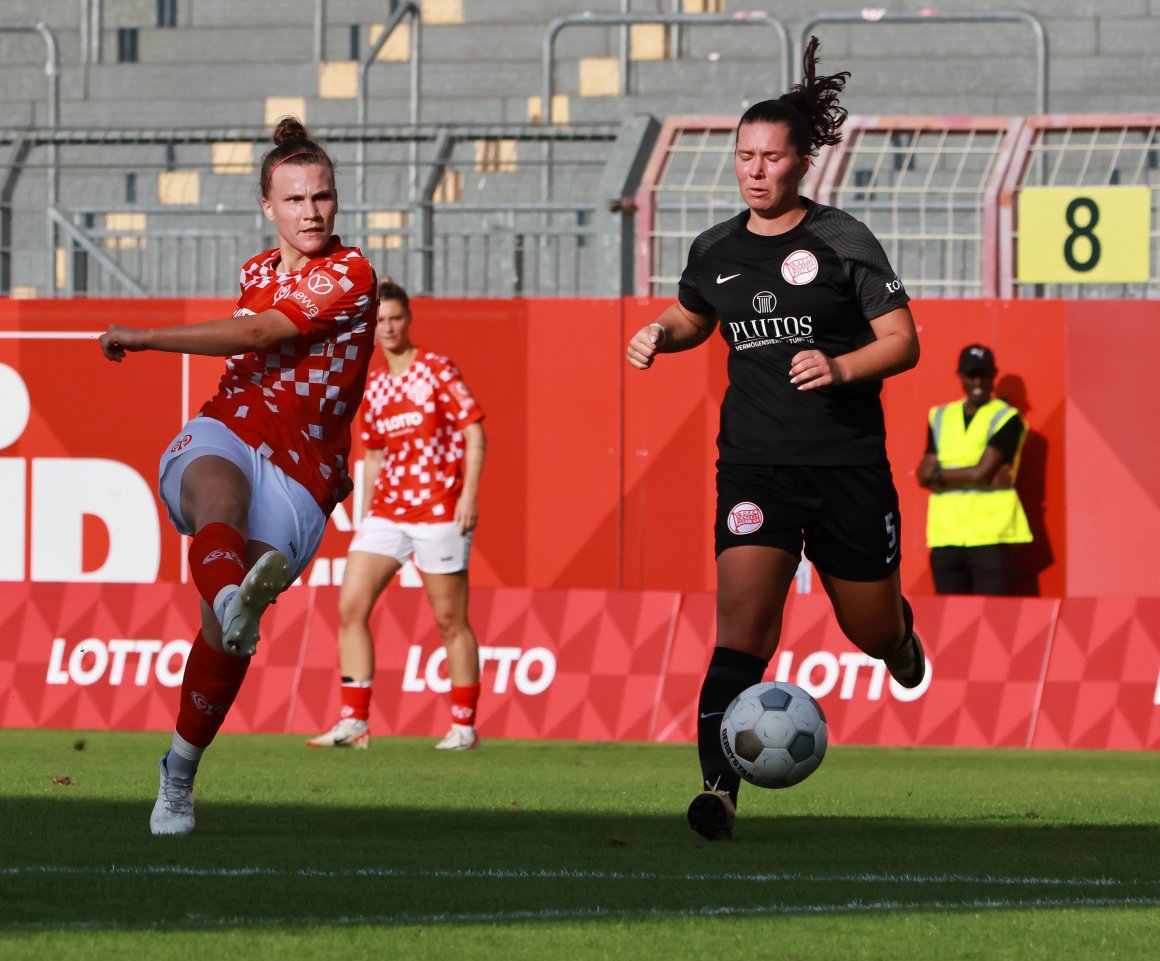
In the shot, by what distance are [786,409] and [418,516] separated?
5.06m

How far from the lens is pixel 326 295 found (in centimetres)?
651

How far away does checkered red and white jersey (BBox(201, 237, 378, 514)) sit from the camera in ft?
21.3

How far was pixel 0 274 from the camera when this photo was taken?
16.4 metres

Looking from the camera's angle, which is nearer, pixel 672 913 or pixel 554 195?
pixel 672 913

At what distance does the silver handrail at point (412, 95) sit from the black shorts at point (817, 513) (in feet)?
28.8

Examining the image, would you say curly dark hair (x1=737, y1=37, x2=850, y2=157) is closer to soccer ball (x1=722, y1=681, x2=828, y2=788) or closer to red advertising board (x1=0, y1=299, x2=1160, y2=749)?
soccer ball (x1=722, y1=681, x2=828, y2=788)

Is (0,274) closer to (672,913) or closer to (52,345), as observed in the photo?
(52,345)

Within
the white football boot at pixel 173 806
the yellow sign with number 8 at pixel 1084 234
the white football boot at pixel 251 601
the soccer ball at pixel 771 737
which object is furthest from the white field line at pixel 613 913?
the yellow sign with number 8 at pixel 1084 234

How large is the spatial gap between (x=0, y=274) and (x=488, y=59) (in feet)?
27.3

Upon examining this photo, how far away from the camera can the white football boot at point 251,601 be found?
5836mm

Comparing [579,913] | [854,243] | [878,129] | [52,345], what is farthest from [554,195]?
[579,913]

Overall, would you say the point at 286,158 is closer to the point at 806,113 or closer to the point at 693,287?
the point at 693,287

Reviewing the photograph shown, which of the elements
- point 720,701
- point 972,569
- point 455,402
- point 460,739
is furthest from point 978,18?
point 720,701

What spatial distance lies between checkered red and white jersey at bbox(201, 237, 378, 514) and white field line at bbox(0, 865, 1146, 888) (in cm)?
121
